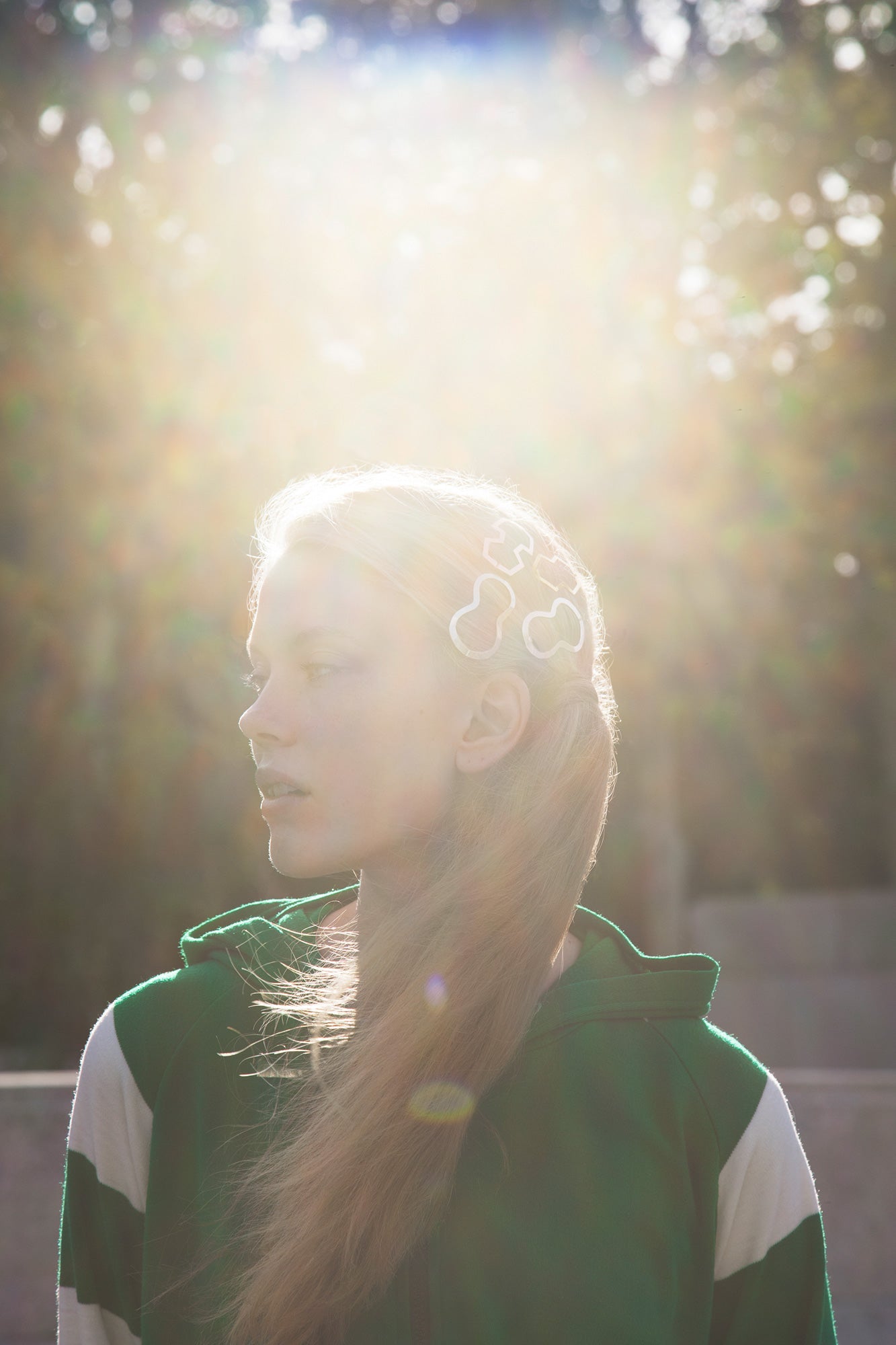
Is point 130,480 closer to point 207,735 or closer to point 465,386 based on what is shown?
point 207,735

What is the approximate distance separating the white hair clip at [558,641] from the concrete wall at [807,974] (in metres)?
7.14

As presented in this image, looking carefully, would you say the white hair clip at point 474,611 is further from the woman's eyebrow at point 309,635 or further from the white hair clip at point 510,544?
the woman's eyebrow at point 309,635

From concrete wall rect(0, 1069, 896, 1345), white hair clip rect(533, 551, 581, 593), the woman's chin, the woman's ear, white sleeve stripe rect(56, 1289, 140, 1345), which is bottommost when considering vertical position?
concrete wall rect(0, 1069, 896, 1345)

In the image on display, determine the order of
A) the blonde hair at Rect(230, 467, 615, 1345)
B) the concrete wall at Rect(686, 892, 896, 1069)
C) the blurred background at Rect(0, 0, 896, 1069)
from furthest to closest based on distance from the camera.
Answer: the concrete wall at Rect(686, 892, 896, 1069), the blurred background at Rect(0, 0, 896, 1069), the blonde hair at Rect(230, 467, 615, 1345)

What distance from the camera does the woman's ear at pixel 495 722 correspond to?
1685mm

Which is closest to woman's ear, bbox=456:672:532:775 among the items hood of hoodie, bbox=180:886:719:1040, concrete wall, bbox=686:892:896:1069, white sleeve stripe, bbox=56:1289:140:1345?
hood of hoodie, bbox=180:886:719:1040

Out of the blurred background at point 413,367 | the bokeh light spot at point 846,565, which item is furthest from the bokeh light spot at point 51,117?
the bokeh light spot at point 846,565

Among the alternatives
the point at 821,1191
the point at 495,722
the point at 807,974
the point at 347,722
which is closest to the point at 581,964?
the point at 495,722

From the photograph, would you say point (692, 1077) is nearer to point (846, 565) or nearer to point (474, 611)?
point (474, 611)

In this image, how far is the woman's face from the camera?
1608 millimetres

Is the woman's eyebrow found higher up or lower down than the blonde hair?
higher up

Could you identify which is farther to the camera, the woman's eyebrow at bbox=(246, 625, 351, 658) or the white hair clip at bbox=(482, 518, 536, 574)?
the white hair clip at bbox=(482, 518, 536, 574)

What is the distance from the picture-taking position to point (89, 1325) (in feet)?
5.43

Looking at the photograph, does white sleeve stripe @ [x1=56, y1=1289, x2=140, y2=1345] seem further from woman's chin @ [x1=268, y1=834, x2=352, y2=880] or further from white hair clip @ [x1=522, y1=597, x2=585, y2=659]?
white hair clip @ [x1=522, y1=597, x2=585, y2=659]
